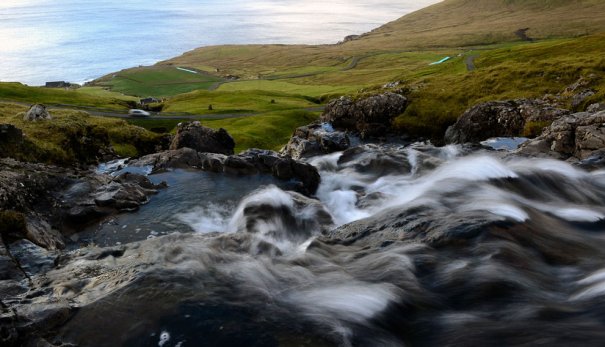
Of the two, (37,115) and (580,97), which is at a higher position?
(37,115)

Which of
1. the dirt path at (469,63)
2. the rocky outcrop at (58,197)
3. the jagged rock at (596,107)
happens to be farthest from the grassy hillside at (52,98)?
the dirt path at (469,63)

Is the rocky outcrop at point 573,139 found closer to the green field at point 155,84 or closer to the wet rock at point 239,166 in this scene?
the wet rock at point 239,166

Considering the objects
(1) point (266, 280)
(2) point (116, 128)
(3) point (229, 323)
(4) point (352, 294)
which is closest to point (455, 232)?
(4) point (352, 294)

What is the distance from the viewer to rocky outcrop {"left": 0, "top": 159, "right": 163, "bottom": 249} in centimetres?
2558

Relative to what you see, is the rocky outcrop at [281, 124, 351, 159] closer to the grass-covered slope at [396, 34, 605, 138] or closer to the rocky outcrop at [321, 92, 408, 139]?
the rocky outcrop at [321, 92, 408, 139]

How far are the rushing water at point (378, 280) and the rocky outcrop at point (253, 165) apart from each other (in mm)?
8669

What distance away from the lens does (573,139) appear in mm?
41375

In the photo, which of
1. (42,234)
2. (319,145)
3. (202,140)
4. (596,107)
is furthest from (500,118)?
(42,234)

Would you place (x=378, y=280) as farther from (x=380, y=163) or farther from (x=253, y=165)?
(x=380, y=163)

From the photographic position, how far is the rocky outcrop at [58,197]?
83.9ft

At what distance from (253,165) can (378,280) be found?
22.1 m

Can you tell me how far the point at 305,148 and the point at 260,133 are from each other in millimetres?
25756

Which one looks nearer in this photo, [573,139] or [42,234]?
[42,234]

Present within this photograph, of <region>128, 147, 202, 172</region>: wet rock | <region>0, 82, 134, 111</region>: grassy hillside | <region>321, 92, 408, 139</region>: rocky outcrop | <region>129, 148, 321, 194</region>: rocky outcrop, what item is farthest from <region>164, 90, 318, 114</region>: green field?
<region>129, 148, 321, 194</region>: rocky outcrop
